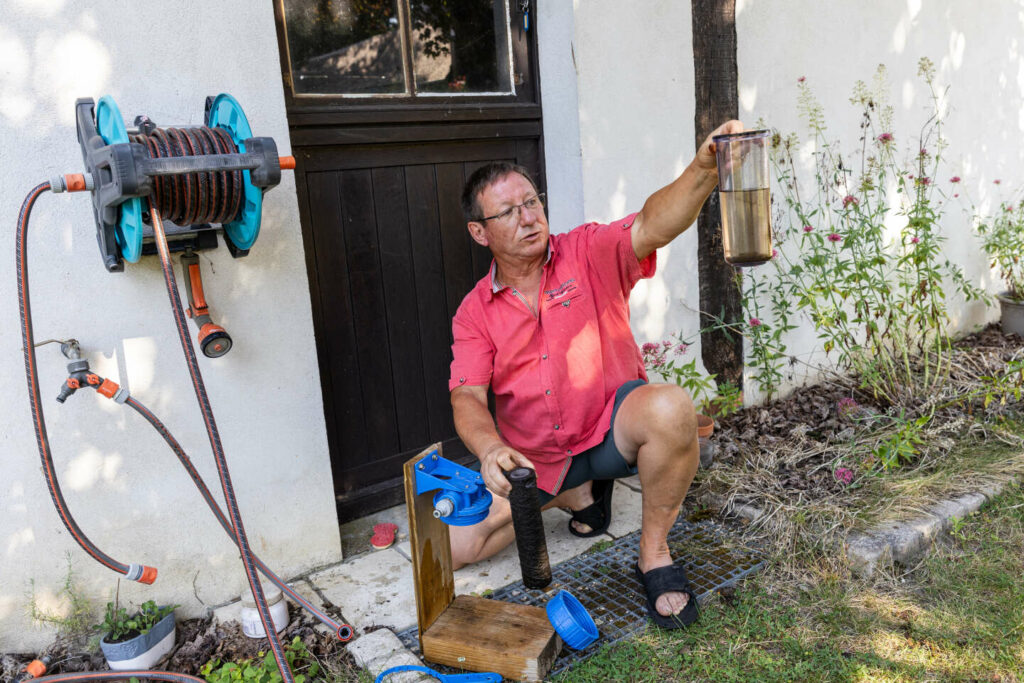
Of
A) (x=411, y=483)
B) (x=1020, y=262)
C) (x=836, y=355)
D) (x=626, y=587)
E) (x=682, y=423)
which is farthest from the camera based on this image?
(x=1020, y=262)

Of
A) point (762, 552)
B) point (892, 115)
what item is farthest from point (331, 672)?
point (892, 115)

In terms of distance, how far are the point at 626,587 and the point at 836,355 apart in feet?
8.78

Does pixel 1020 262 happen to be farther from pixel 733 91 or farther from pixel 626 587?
pixel 626 587

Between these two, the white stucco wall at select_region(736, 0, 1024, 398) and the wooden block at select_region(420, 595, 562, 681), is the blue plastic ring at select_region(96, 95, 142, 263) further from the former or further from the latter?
the white stucco wall at select_region(736, 0, 1024, 398)

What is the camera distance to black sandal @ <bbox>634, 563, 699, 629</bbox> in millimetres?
2363

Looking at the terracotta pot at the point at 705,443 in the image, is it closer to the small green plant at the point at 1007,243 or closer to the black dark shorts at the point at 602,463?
the black dark shorts at the point at 602,463

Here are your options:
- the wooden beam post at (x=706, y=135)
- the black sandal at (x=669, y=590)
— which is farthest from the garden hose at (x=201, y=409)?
the wooden beam post at (x=706, y=135)

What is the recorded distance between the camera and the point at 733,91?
381cm

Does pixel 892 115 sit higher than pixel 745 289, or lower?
higher

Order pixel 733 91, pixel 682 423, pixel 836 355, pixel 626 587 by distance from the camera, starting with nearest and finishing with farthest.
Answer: pixel 682 423, pixel 626 587, pixel 733 91, pixel 836 355

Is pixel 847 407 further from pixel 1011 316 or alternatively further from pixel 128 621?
pixel 128 621

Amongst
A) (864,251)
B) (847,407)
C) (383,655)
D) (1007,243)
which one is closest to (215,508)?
(383,655)

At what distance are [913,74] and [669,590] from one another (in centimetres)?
401

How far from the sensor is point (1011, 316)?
17.9 feet
